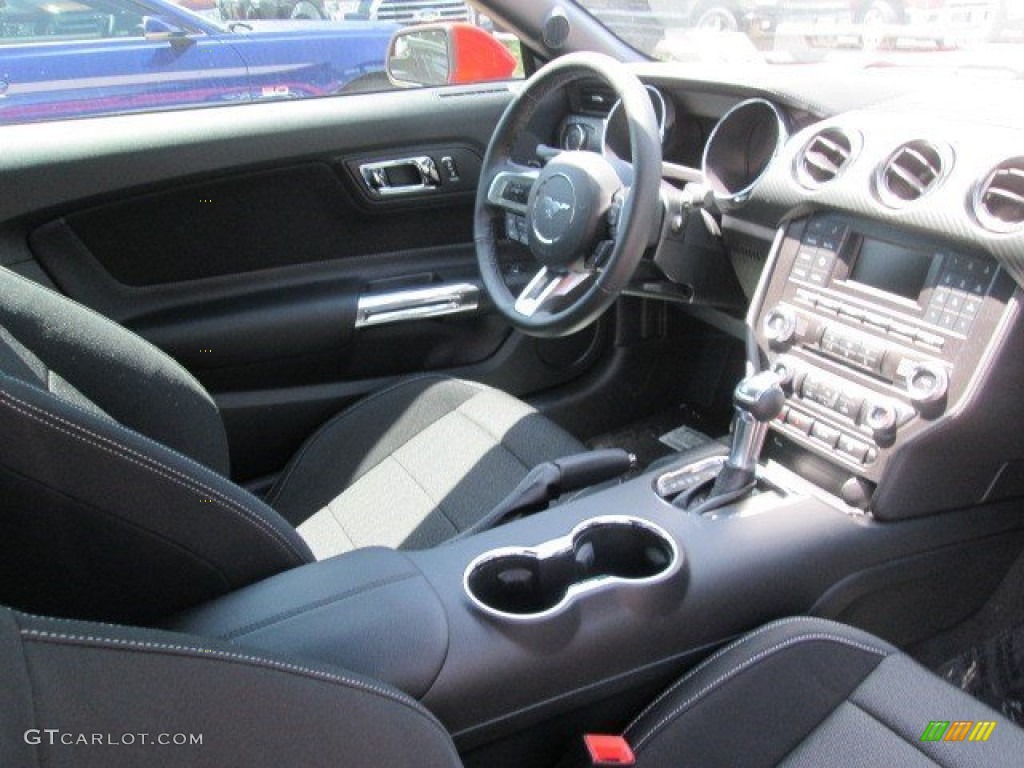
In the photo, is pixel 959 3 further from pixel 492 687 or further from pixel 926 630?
pixel 492 687

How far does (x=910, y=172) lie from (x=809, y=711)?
2.45ft

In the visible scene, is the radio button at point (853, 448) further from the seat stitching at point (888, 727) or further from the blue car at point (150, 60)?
the blue car at point (150, 60)

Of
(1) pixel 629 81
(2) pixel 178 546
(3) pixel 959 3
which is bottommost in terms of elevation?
(2) pixel 178 546

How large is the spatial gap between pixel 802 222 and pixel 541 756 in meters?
0.87

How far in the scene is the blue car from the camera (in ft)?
6.31

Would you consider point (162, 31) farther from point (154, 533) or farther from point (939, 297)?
point (939, 297)

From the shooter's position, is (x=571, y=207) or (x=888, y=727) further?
(x=571, y=207)

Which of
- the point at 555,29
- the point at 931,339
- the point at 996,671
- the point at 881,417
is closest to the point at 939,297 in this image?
the point at 931,339

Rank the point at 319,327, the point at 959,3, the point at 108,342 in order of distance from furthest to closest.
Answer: the point at 319,327 → the point at 959,3 → the point at 108,342

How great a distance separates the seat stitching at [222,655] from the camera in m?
0.57

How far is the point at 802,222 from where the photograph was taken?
1.47m

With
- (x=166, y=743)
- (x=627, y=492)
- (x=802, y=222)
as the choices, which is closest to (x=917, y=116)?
(x=802, y=222)

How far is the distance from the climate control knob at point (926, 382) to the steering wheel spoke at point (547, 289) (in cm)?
53

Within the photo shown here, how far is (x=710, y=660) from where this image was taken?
3.57 feet
